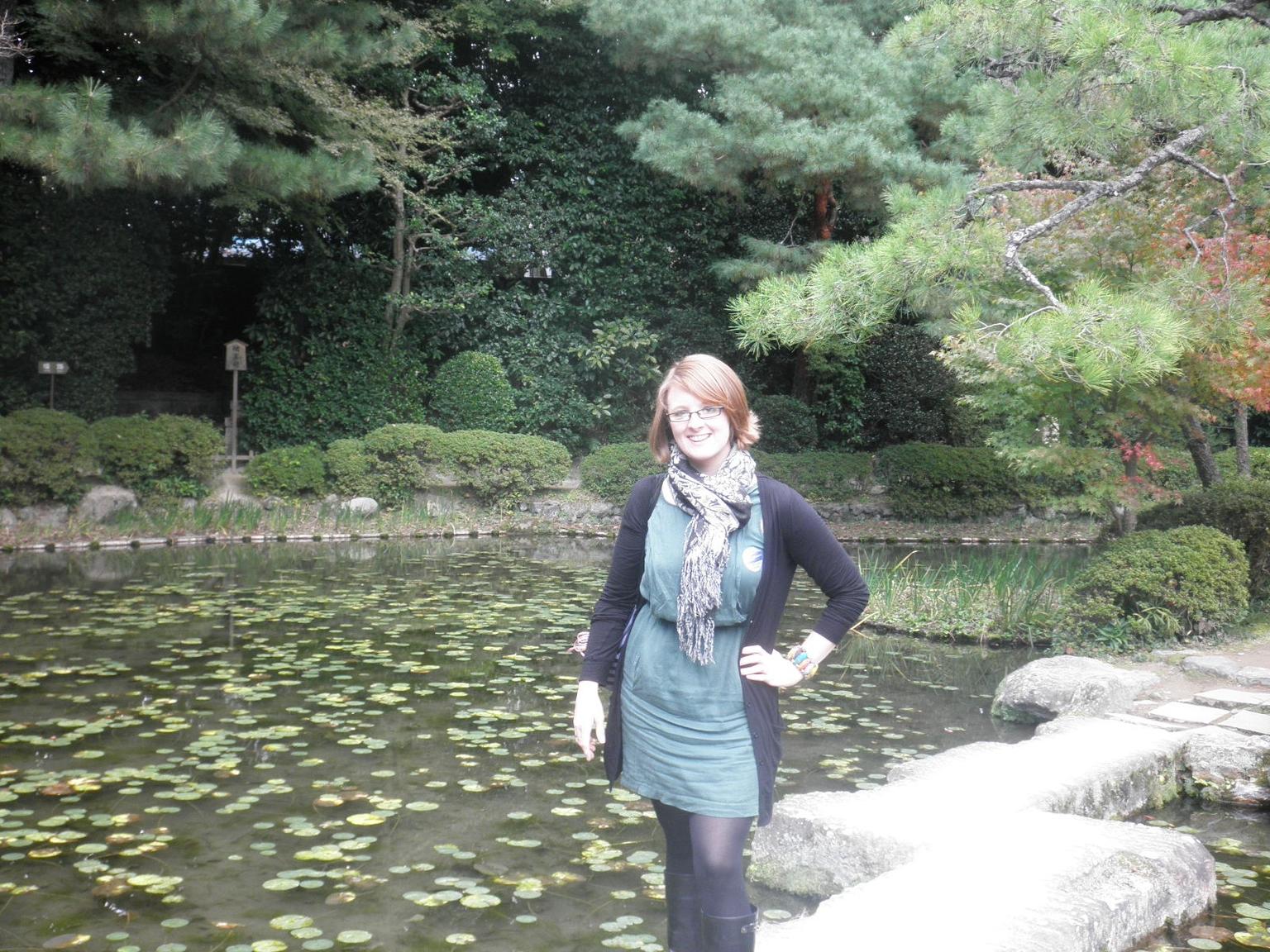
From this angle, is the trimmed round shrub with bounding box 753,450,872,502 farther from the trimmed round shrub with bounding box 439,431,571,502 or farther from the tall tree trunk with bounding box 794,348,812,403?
the trimmed round shrub with bounding box 439,431,571,502

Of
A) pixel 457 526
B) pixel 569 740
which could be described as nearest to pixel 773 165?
pixel 457 526

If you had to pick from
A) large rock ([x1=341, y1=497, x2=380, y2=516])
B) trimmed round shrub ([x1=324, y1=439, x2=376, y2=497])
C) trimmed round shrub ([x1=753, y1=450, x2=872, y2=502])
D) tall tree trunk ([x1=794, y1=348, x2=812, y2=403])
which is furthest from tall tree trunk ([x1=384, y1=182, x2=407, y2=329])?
tall tree trunk ([x1=794, y1=348, x2=812, y2=403])

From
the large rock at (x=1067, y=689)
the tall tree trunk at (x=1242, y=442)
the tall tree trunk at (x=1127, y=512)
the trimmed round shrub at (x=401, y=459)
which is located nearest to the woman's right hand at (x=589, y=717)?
the large rock at (x=1067, y=689)

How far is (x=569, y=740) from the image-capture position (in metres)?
5.07

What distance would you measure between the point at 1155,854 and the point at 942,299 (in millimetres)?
9152

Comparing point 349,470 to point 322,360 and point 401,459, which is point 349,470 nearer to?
point 401,459

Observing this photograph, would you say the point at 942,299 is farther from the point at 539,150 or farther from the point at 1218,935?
the point at 1218,935

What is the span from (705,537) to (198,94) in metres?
11.0

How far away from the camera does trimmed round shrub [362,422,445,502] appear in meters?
13.3

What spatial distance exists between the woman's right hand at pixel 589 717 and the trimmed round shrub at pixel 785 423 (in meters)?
13.4

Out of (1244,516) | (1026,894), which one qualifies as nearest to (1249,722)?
(1026,894)

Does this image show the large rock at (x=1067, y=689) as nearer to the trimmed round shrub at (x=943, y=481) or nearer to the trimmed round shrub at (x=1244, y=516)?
the trimmed round shrub at (x=1244, y=516)

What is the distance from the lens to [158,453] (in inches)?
470

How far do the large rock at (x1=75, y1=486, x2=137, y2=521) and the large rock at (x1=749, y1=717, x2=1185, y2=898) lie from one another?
9.91 m
